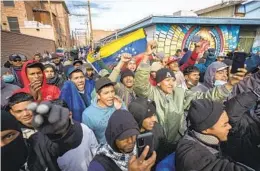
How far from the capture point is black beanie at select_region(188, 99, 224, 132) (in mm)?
1760

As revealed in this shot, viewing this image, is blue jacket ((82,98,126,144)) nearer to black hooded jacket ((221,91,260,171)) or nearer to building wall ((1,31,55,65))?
black hooded jacket ((221,91,260,171))

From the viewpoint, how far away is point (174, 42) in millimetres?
11008

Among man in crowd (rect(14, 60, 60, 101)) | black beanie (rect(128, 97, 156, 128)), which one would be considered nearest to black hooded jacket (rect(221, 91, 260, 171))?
black beanie (rect(128, 97, 156, 128))

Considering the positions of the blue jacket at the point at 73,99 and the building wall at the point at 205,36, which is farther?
the building wall at the point at 205,36

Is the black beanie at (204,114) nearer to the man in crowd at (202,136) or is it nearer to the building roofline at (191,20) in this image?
the man in crowd at (202,136)

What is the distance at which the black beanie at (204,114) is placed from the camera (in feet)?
5.78

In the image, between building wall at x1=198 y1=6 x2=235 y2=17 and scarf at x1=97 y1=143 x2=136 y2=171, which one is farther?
building wall at x1=198 y1=6 x2=235 y2=17

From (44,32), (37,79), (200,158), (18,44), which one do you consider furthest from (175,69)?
(44,32)

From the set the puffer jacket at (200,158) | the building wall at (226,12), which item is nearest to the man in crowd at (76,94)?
the puffer jacket at (200,158)

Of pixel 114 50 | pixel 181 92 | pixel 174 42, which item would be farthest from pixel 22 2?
pixel 181 92

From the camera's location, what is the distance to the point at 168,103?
2.86 m

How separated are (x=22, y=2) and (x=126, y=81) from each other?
3214cm

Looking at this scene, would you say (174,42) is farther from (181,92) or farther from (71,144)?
(71,144)

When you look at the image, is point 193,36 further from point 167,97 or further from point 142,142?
point 142,142
